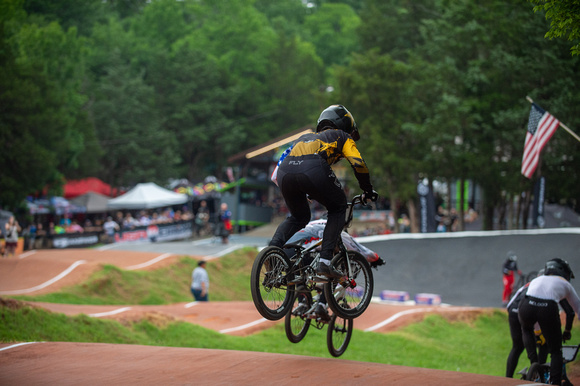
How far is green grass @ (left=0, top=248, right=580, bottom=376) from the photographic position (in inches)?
519

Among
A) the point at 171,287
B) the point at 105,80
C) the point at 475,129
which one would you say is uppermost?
the point at 105,80

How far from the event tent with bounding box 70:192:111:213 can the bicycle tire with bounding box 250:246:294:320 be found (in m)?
36.3

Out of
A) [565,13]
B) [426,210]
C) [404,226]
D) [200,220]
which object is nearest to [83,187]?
[200,220]

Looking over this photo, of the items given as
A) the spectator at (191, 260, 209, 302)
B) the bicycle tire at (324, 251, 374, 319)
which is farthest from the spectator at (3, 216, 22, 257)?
the bicycle tire at (324, 251, 374, 319)

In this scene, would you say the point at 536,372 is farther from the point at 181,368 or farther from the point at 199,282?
the point at 199,282

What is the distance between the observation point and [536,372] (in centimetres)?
1048

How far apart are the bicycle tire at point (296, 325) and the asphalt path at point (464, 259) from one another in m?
17.7

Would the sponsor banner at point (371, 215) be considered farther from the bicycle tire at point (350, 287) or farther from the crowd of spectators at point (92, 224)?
the bicycle tire at point (350, 287)

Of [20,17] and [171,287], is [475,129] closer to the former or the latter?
[171,287]

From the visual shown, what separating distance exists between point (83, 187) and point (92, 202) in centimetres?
607

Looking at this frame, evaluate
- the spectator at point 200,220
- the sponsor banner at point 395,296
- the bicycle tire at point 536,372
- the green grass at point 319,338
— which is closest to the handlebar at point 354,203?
the bicycle tire at point 536,372

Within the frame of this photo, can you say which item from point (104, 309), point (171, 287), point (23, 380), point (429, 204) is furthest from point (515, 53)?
point (23, 380)

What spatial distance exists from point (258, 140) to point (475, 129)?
128 ft

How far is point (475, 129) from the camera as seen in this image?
31.3 metres
